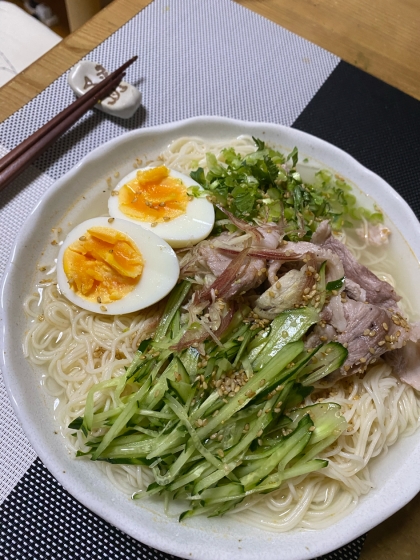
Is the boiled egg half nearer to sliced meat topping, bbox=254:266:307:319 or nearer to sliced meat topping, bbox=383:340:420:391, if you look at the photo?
sliced meat topping, bbox=254:266:307:319

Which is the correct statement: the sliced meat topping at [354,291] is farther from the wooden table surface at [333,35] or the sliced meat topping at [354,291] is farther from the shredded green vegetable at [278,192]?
the wooden table surface at [333,35]

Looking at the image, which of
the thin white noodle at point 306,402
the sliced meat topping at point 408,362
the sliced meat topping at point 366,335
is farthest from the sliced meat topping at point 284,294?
the sliced meat topping at point 408,362

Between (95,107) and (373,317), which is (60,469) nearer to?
(373,317)

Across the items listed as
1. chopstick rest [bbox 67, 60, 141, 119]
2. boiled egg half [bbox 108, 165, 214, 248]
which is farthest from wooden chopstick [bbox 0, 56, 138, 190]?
boiled egg half [bbox 108, 165, 214, 248]

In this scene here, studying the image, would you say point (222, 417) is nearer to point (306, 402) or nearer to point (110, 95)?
point (306, 402)

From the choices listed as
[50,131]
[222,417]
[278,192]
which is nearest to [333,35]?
[278,192]
